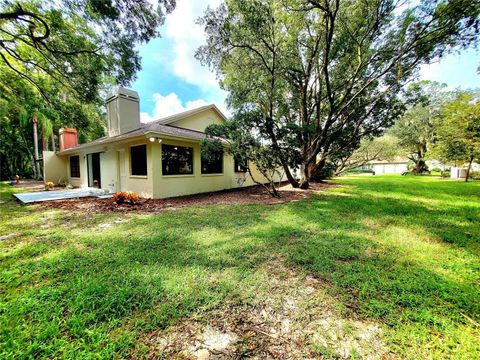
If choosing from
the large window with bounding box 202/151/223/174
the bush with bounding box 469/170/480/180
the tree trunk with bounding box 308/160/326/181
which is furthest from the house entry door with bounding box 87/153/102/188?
the bush with bounding box 469/170/480/180

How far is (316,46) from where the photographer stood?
7.58m

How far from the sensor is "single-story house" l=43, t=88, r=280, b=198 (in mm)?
8000

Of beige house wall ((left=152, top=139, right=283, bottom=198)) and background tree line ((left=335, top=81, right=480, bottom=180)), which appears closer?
beige house wall ((left=152, top=139, right=283, bottom=198))

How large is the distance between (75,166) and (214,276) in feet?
54.1

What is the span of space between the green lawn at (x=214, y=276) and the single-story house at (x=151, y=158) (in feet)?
11.5

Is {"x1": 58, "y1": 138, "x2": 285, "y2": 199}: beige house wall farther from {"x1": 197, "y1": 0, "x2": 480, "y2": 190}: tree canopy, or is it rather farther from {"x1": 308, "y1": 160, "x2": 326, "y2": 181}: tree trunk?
{"x1": 308, "y1": 160, "x2": 326, "y2": 181}: tree trunk

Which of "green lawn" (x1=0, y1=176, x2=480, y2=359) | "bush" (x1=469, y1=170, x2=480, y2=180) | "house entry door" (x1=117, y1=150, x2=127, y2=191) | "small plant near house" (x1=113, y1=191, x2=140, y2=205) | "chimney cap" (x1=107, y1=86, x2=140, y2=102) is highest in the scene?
"chimney cap" (x1=107, y1=86, x2=140, y2=102)

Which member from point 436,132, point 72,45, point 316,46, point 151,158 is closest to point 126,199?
point 151,158

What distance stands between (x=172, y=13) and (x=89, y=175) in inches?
411

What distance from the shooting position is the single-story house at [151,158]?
26.2ft

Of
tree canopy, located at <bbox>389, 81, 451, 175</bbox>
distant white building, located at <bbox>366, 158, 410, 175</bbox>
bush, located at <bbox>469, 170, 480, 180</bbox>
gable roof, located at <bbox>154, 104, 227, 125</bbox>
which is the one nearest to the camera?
gable roof, located at <bbox>154, 104, 227, 125</bbox>

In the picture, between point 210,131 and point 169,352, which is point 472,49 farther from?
point 169,352

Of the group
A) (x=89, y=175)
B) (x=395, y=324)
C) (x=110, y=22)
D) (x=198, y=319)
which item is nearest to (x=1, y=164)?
(x=89, y=175)

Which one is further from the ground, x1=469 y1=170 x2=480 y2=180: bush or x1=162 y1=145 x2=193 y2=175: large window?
x1=162 y1=145 x2=193 y2=175: large window
